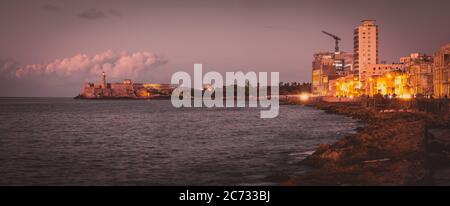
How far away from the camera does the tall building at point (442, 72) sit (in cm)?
7937

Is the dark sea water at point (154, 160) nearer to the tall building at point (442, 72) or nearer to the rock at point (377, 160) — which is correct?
the rock at point (377, 160)

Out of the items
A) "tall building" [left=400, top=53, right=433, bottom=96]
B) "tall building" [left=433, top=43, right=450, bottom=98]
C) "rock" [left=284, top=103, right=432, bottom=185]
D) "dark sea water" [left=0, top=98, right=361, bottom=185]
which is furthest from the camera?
"tall building" [left=400, top=53, right=433, bottom=96]

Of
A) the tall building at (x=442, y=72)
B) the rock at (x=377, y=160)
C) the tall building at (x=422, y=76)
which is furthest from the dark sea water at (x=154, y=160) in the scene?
the tall building at (x=422, y=76)

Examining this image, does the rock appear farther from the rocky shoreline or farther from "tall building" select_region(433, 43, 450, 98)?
"tall building" select_region(433, 43, 450, 98)

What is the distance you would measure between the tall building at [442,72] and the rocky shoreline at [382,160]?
175 ft

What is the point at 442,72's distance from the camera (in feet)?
268

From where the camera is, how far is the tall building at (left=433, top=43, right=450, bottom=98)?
79369mm

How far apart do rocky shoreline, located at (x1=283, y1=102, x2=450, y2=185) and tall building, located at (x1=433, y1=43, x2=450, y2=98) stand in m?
53.4

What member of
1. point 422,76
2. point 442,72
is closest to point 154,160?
point 442,72

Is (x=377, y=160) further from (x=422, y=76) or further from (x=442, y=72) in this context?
(x=422, y=76)

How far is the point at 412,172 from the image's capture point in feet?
71.6

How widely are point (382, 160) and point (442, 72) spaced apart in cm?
6330

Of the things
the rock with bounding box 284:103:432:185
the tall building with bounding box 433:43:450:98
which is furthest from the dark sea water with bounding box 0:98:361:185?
the tall building with bounding box 433:43:450:98
